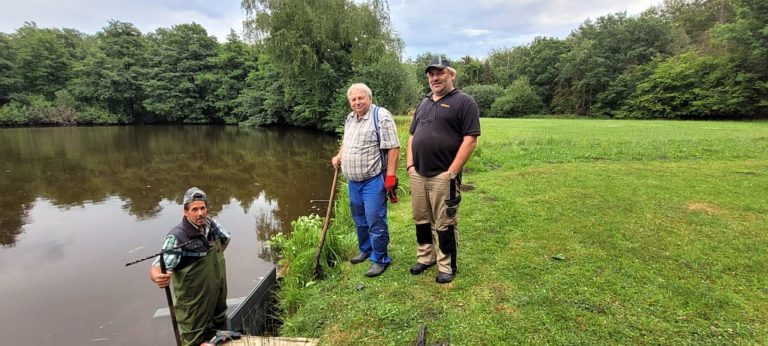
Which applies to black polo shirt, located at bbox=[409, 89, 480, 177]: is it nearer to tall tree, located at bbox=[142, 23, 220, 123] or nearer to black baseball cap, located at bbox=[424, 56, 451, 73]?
black baseball cap, located at bbox=[424, 56, 451, 73]

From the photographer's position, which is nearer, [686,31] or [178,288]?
[178,288]

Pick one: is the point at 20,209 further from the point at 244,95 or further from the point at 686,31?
the point at 686,31

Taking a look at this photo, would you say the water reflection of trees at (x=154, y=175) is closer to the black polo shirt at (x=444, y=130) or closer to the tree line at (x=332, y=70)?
the black polo shirt at (x=444, y=130)

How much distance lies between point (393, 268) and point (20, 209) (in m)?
9.98

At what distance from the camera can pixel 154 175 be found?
12938mm

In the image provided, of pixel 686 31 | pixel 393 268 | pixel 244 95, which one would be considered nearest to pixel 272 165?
pixel 393 268

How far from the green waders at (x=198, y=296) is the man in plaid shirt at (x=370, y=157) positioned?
1.35 m

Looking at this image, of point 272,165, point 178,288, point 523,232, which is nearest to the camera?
point 178,288

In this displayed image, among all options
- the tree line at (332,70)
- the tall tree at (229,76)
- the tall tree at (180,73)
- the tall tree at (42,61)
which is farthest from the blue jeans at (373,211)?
the tall tree at (42,61)

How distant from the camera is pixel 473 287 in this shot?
3.40m

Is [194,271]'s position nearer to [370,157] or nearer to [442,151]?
[370,157]

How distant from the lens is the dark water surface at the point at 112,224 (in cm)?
445

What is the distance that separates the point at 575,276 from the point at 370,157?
7.20 ft

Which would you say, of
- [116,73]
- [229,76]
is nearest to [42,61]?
[116,73]
